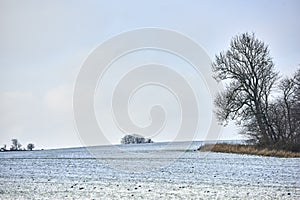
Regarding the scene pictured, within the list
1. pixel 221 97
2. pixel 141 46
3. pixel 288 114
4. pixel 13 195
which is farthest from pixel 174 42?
pixel 13 195

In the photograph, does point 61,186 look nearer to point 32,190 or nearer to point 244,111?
point 32,190

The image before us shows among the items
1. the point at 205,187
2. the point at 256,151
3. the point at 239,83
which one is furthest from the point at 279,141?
the point at 205,187

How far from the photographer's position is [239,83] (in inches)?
1667

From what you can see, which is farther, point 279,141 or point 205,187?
point 279,141

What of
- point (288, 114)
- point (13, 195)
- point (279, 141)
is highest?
point (288, 114)

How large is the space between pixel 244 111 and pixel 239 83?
111 inches

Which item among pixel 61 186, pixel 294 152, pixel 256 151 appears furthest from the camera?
pixel 256 151

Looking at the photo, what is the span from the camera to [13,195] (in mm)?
13656

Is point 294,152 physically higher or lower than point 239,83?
lower

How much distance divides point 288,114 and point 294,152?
4.30 m

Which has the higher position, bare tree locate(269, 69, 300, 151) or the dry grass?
bare tree locate(269, 69, 300, 151)

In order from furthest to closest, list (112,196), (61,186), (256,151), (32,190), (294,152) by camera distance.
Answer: (256,151) → (294,152) → (61,186) → (32,190) → (112,196)

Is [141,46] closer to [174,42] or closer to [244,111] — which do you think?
[174,42]

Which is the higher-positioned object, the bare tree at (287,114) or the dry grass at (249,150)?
the bare tree at (287,114)
